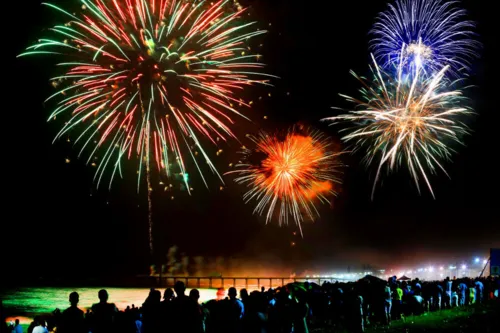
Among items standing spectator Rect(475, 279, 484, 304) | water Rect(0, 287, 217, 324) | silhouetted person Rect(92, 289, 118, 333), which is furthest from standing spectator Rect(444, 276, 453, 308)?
silhouetted person Rect(92, 289, 118, 333)

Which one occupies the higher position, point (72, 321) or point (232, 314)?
point (72, 321)

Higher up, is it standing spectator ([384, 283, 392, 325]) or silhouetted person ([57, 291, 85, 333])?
silhouetted person ([57, 291, 85, 333])

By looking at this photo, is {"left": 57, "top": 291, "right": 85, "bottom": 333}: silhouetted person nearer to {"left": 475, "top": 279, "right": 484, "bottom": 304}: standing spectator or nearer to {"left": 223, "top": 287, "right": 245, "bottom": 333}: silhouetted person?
{"left": 223, "top": 287, "right": 245, "bottom": 333}: silhouetted person

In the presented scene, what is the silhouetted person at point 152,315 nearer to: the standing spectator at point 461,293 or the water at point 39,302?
the water at point 39,302

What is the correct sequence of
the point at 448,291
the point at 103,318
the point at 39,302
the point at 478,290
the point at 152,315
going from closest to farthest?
1. the point at 103,318
2. the point at 152,315
3. the point at 448,291
4. the point at 39,302
5. the point at 478,290

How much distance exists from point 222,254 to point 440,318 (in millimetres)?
35390

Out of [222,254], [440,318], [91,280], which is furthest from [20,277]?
[440,318]

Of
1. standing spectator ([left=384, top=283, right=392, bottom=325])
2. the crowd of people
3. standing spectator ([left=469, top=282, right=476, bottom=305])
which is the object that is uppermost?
the crowd of people

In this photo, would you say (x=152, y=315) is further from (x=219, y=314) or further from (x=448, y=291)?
(x=448, y=291)

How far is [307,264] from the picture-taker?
220ft

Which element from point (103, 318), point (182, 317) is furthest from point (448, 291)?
point (103, 318)

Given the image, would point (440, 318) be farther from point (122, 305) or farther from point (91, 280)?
point (91, 280)

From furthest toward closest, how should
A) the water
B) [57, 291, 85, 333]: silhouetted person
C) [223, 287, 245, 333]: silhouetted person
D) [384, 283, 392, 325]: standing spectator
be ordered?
the water
[384, 283, 392, 325]: standing spectator
[223, 287, 245, 333]: silhouetted person
[57, 291, 85, 333]: silhouetted person

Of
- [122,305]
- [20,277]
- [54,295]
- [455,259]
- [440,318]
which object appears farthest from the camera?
[455,259]
